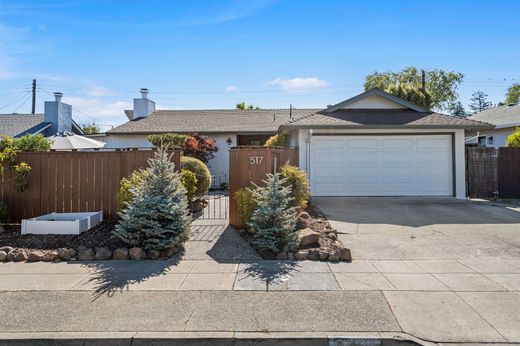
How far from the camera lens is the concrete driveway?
665cm

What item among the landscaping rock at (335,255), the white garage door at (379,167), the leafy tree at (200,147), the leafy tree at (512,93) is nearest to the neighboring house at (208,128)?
the leafy tree at (200,147)

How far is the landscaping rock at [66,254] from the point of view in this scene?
618cm

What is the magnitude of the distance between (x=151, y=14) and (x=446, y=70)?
1432 inches

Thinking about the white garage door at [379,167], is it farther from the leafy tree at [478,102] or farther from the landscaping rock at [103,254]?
the leafy tree at [478,102]

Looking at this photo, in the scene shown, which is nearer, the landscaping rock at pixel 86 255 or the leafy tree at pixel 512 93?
the landscaping rock at pixel 86 255

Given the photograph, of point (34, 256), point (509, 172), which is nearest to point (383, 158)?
point (509, 172)

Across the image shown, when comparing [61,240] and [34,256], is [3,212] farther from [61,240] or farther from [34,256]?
[34,256]

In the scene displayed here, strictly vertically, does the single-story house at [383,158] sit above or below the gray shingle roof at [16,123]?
below

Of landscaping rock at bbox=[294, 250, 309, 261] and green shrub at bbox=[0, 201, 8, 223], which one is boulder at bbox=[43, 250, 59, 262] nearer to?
green shrub at bbox=[0, 201, 8, 223]

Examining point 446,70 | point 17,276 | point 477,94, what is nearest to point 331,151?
point 17,276

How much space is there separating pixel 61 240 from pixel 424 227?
27.3 ft

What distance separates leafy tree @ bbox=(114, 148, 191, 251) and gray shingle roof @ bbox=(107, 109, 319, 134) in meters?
10.8

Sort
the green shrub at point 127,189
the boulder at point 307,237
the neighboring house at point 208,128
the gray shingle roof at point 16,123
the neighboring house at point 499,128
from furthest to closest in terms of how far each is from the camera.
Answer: the gray shingle roof at point 16,123 → the neighboring house at point 499,128 → the neighboring house at point 208,128 → the green shrub at point 127,189 → the boulder at point 307,237

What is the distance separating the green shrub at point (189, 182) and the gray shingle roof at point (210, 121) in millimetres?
8325
